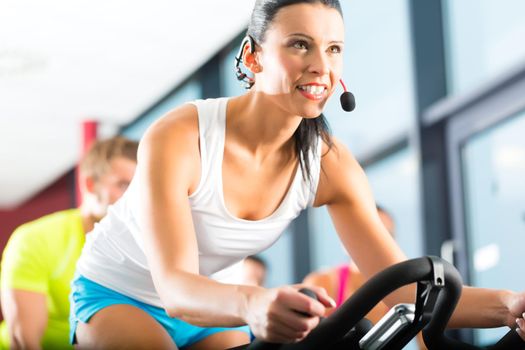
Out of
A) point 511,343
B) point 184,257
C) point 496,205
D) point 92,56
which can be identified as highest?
point 92,56

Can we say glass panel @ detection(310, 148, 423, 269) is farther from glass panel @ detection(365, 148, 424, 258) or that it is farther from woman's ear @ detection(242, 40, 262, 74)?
woman's ear @ detection(242, 40, 262, 74)

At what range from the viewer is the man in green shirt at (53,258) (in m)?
2.53

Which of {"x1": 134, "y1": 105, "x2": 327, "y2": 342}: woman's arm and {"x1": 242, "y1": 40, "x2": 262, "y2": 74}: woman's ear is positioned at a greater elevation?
{"x1": 242, "y1": 40, "x2": 262, "y2": 74}: woman's ear

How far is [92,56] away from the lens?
5.88 metres

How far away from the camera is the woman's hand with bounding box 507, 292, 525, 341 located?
121cm

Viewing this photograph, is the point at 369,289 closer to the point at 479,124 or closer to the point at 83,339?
the point at 83,339

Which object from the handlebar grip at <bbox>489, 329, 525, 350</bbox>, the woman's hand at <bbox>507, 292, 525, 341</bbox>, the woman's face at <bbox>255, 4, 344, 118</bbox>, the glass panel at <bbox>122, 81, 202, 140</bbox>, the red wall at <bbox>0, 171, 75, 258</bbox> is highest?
the glass panel at <bbox>122, 81, 202, 140</bbox>

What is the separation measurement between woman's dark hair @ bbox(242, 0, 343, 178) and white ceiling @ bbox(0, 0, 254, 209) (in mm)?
3667

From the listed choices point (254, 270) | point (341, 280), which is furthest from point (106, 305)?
point (254, 270)

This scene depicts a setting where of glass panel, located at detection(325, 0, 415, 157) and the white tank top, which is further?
glass panel, located at detection(325, 0, 415, 157)

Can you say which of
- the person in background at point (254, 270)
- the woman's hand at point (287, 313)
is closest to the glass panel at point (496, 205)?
the person in background at point (254, 270)

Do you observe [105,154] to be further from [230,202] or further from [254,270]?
[254,270]

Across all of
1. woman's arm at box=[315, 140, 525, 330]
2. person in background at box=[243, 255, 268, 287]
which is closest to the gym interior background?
person in background at box=[243, 255, 268, 287]

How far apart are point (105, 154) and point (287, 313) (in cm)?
180
